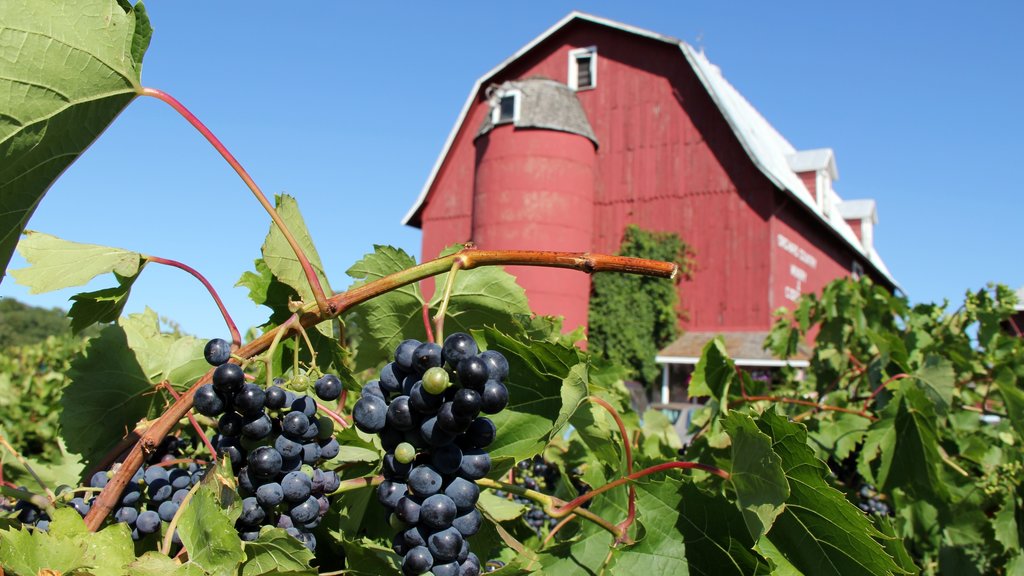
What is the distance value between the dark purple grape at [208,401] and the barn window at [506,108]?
Result: 2113cm

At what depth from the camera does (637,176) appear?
2305 centimetres

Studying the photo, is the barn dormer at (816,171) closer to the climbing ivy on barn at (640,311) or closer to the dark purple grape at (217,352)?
the climbing ivy on barn at (640,311)

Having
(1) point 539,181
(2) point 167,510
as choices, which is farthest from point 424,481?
(1) point 539,181

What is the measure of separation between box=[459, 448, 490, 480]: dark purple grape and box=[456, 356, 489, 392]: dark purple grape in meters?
0.11

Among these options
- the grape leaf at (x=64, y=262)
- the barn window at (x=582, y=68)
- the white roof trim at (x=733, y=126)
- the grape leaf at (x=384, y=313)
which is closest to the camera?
the grape leaf at (x=64, y=262)

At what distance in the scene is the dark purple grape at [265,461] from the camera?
3.33ft

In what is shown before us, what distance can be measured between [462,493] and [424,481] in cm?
6

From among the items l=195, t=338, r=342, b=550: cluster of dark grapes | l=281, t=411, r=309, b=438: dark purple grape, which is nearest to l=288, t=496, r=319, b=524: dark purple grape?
l=195, t=338, r=342, b=550: cluster of dark grapes

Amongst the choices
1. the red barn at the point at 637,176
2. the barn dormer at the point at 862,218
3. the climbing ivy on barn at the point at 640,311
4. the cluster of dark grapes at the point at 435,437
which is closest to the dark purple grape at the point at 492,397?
the cluster of dark grapes at the point at 435,437

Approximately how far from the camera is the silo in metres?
21.5

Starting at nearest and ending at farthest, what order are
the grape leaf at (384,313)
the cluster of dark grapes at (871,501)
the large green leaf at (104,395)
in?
the grape leaf at (384,313) < the large green leaf at (104,395) < the cluster of dark grapes at (871,501)

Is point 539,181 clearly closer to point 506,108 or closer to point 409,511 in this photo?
point 506,108

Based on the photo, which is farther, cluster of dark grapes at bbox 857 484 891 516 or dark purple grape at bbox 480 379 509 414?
cluster of dark grapes at bbox 857 484 891 516

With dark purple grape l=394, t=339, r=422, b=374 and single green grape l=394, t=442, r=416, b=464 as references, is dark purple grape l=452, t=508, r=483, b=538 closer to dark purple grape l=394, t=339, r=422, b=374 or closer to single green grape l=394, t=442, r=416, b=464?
single green grape l=394, t=442, r=416, b=464
